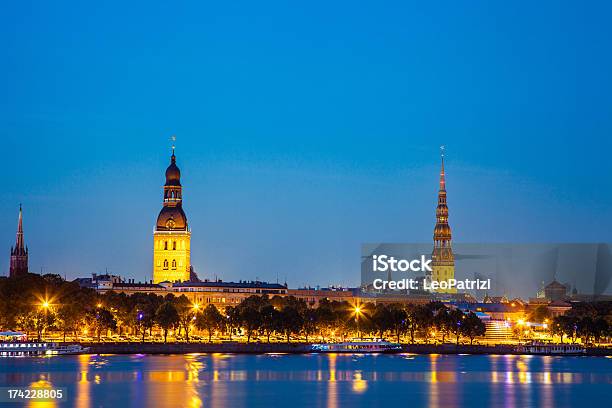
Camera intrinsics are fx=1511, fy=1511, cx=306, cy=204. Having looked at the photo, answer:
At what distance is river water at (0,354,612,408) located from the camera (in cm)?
10806

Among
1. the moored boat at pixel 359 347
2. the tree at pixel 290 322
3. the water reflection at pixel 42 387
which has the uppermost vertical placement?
the tree at pixel 290 322

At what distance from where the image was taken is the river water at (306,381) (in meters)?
108

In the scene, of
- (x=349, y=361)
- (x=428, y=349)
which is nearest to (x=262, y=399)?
(x=349, y=361)

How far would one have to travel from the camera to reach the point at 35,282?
184 m

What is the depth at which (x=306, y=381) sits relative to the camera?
124m

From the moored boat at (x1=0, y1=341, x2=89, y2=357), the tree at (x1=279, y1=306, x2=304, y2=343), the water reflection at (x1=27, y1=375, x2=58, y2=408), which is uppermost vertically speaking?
the tree at (x1=279, y1=306, x2=304, y2=343)

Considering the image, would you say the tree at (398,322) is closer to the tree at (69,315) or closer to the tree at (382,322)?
the tree at (382,322)

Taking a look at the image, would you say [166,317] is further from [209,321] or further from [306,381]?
[306,381]

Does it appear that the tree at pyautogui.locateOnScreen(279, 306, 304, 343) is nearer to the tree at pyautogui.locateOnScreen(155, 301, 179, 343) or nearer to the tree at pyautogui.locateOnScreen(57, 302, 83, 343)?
the tree at pyautogui.locateOnScreen(155, 301, 179, 343)

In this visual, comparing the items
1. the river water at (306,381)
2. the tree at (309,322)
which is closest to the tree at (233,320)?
the tree at (309,322)

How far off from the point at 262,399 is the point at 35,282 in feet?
266

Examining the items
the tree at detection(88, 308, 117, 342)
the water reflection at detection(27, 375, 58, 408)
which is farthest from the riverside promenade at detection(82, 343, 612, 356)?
the water reflection at detection(27, 375, 58, 408)

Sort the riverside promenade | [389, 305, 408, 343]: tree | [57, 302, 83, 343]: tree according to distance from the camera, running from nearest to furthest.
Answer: the riverside promenade, [57, 302, 83, 343]: tree, [389, 305, 408, 343]: tree

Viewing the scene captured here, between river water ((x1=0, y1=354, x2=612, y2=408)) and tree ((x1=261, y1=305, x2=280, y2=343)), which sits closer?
river water ((x1=0, y1=354, x2=612, y2=408))
